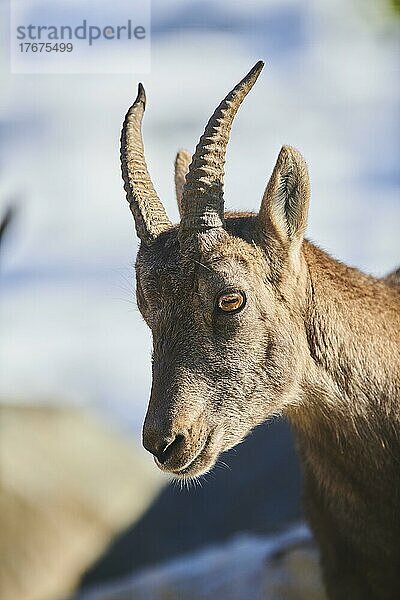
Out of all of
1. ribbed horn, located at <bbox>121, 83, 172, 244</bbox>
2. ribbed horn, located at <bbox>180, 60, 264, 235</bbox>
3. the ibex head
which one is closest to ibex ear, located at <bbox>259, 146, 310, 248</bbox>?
the ibex head

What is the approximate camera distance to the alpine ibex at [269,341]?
6.86m

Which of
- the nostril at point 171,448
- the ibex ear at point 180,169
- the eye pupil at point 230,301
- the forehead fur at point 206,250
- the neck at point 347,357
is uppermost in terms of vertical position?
the ibex ear at point 180,169

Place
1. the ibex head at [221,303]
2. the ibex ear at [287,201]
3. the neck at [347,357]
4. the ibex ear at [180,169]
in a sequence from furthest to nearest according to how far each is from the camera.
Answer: the ibex ear at [180,169], the neck at [347,357], the ibex ear at [287,201], the ibex head at [221,303]

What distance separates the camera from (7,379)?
19.0 metres

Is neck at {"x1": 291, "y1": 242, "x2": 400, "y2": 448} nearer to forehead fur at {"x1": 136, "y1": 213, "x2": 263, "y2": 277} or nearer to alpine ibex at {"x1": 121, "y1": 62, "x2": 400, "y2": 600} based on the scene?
alpine ibex at {"x1": 121, "y1": 62, "x2": 400, "y2": 600}

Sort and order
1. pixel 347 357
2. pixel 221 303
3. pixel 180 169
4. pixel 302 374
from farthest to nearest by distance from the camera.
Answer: pixel 180 169 → pixel 347 357 → pixel 302 374 → pixel 221 303

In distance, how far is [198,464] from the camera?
6754mm

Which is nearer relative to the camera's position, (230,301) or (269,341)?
(230,301)

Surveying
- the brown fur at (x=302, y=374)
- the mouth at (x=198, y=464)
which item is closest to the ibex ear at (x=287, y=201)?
the brown fur at (x=302, y=374)

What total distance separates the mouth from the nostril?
0.25 ft

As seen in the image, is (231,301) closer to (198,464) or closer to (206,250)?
(206,250)

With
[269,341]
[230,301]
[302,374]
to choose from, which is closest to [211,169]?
[230,301]

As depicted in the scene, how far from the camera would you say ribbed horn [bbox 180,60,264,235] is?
6.90 metres

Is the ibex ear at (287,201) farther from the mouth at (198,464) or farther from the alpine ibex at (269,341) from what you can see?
the mouth at (198,464)
